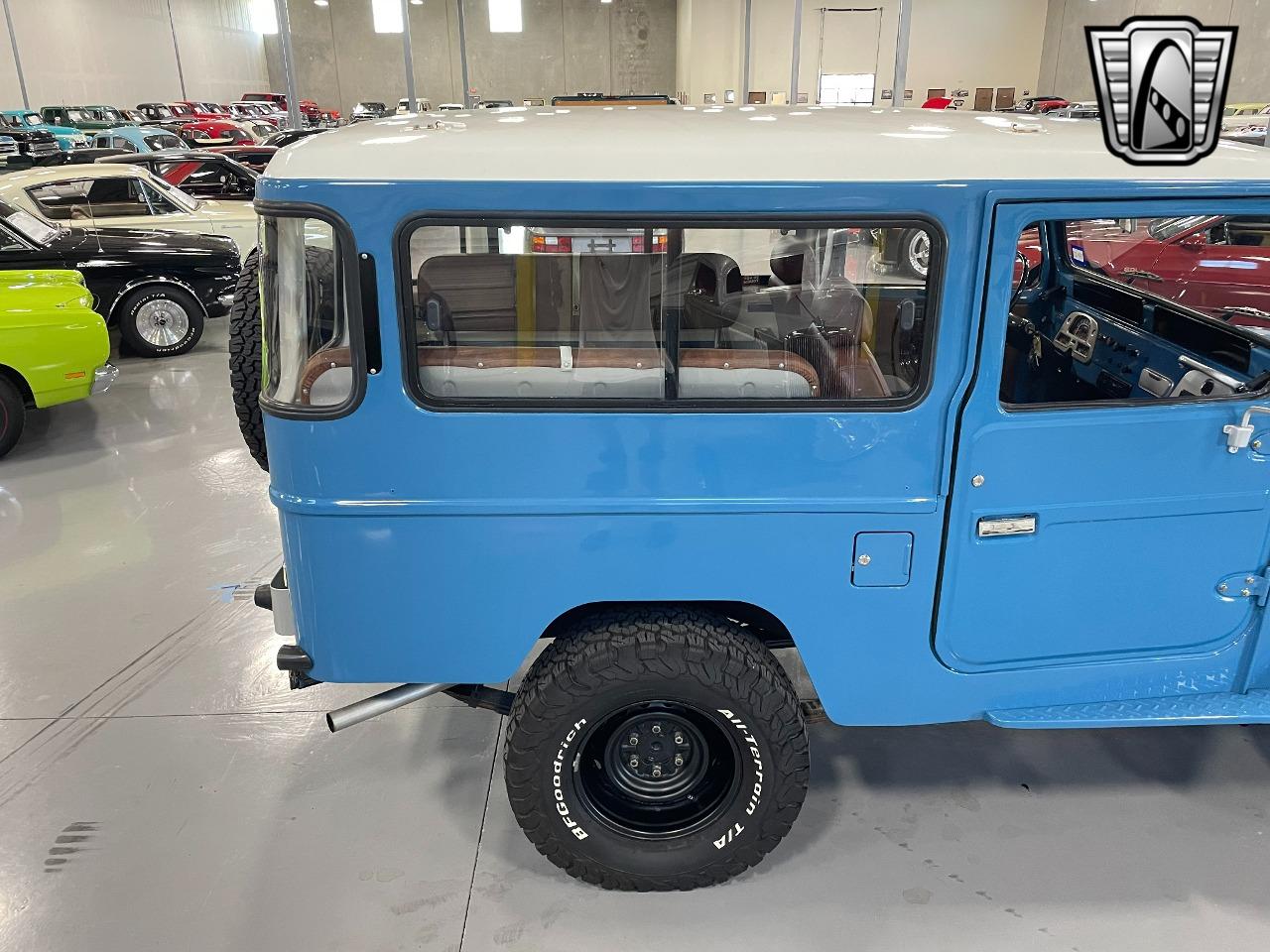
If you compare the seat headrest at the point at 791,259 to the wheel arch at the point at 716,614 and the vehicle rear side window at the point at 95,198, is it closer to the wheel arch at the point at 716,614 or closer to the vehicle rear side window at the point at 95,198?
the wheel arch at the point at 716,614

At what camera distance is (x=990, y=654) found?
2543 mm

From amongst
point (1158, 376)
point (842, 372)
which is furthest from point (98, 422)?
point (1158, 376)

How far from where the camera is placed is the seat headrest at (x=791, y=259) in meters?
2.38

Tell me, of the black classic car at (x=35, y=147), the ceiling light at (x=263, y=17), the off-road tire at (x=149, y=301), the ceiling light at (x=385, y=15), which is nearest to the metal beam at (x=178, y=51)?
the ceiling light at (x=263, y=17)

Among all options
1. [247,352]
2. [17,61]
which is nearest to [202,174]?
[247,352]

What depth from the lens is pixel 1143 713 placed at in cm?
256

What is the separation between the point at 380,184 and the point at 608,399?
2.37 feet

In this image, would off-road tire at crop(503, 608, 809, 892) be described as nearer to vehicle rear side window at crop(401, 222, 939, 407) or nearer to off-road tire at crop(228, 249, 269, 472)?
vehicle rear side window at crop(401, 222, 939, 407)

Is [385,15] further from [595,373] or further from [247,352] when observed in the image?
[595,373]

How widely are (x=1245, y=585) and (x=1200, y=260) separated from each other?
6326mm

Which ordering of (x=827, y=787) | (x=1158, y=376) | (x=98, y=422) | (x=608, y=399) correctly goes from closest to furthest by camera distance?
(x=608, y=399) < (x=1158, y=376) < (x=827, y=787) < (x=98, y=422)

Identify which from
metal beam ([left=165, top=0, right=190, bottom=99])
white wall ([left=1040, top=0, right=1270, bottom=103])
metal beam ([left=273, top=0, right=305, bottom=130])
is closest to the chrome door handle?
metal beam ([left=273, top=0, right=305, bottom=130])

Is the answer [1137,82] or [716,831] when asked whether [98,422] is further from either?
[1137,82]

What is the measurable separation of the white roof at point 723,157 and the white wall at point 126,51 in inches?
1123
